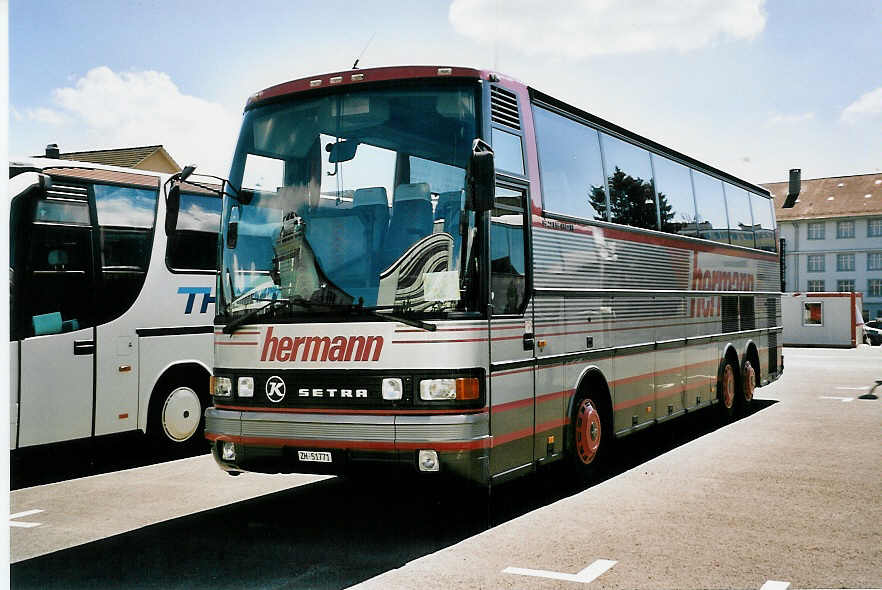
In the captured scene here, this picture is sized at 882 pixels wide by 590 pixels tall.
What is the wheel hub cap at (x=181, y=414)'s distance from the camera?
11.2m

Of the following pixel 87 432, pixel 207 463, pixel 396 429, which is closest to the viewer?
pixel 396 429

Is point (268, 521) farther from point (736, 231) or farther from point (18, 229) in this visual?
point (736, 231)

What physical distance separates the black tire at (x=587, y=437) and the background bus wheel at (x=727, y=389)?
16.2ft

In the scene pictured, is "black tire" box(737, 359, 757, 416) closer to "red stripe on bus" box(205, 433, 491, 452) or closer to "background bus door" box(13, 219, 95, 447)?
"red stripe on bus" box(205, 433, 491, 452)

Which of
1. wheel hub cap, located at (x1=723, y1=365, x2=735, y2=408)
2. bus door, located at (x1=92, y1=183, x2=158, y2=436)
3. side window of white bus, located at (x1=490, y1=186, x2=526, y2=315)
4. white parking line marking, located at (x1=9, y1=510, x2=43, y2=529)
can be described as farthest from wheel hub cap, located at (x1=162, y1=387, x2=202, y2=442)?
wheel hub cap, located at (x1=723, y1=365, x2=735, y2=408)

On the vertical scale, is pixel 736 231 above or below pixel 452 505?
above

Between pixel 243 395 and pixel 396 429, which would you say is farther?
pixel 243 395

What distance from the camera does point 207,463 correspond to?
36.4 feet

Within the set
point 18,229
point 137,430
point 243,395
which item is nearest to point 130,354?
point 137,430

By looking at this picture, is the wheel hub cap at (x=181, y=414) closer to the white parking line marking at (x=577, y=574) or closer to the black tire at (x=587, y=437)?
the black tire at (x=587, y=437)

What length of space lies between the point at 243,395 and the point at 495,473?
2.09 metres

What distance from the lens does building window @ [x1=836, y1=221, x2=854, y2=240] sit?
285 feet

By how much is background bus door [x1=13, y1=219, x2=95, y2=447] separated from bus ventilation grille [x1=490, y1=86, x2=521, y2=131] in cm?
486

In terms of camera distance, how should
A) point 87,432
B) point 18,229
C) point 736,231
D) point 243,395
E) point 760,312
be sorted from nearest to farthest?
point 243,395 < point 18,229 < point 87,432 < point 736,231 < point 760,312
